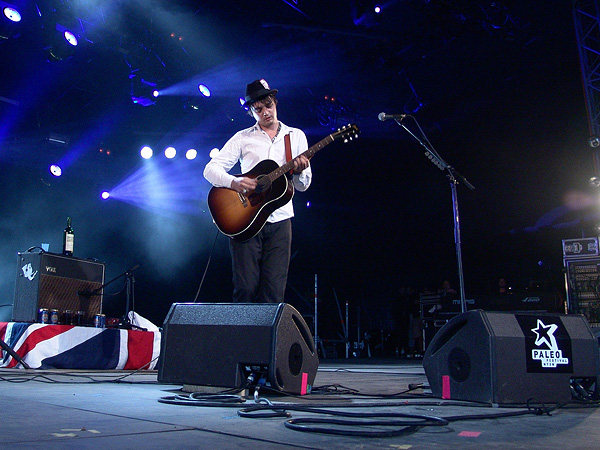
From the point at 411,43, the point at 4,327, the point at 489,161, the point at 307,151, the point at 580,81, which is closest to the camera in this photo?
the point at 307,151

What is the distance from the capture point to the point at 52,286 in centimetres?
498

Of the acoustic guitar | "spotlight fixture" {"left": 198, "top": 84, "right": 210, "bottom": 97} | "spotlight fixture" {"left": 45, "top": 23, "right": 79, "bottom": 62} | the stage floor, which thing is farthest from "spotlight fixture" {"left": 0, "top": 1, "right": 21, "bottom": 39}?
the stage floor

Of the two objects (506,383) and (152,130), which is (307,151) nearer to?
(506,383)

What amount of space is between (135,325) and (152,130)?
16.4 feet

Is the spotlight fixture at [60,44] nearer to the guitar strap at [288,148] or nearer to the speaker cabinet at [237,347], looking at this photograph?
the guitar strap at [288,148]

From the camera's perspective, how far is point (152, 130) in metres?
9.58

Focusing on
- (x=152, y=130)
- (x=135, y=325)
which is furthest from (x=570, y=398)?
(x=152, y=130)

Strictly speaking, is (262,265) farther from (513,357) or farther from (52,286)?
(52,286)

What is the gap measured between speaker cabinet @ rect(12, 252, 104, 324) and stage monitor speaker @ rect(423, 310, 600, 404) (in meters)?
3.95

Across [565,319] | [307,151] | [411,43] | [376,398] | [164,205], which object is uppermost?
Result: [411,43]

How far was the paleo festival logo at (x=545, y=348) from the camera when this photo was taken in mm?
2135

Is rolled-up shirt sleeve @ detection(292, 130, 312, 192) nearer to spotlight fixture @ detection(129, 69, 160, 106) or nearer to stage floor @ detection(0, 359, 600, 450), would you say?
stage floor @ detection(0, 359, 600, 450)

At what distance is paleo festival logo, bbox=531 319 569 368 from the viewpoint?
213 centimetres

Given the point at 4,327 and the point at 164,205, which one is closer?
the point at 4,327
